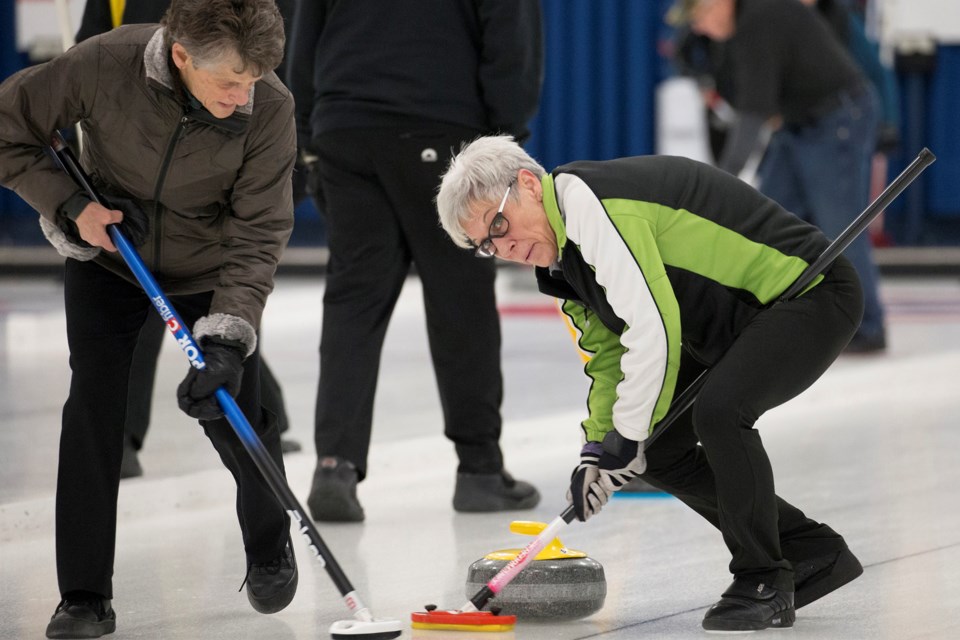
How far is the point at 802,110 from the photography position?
7.36 meters

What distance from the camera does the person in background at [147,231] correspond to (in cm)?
319

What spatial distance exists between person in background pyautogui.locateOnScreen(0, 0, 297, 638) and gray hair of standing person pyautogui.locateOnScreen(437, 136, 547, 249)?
380mm

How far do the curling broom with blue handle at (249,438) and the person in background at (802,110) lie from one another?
4131mm

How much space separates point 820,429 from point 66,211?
3.67m

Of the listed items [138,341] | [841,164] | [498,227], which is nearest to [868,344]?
[841,164]

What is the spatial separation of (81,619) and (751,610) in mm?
1363

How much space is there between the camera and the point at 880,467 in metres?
5.30

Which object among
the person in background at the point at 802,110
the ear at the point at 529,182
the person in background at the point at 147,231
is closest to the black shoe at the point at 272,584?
the person in background at the point at 147,231

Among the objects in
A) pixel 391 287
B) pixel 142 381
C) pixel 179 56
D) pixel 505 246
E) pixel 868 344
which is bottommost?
pixel 868 344

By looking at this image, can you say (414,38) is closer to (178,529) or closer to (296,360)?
(178,529)

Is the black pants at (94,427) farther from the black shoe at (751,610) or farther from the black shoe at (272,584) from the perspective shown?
the black shoe at (751,610)

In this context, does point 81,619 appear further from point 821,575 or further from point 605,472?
point 821,575

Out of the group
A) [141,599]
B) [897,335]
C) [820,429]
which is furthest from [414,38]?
[897,335]

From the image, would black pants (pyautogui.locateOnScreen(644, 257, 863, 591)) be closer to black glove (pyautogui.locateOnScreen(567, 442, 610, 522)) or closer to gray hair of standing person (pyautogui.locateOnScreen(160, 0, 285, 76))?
black glove (pyautogui.locateOnScreen(567, 442, 610, 522))
